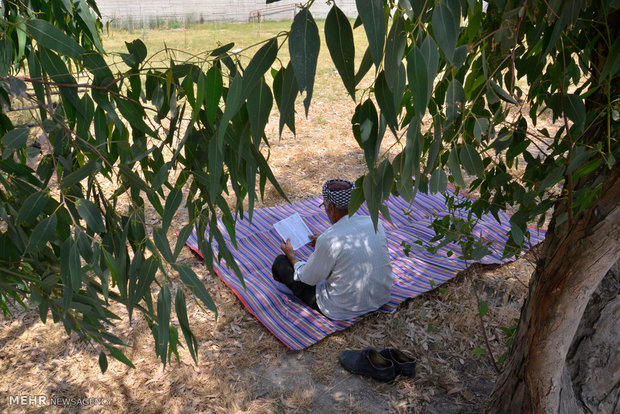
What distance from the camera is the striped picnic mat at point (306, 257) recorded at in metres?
2.96

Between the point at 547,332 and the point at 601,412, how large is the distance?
1.39 ft

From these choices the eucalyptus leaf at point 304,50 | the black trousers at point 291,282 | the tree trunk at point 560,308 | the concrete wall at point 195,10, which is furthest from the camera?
the concrete wall at point 195,10

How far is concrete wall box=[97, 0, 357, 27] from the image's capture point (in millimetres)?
13374

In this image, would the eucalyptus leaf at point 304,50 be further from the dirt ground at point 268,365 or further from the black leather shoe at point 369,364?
the black leather shoe at point 369,364

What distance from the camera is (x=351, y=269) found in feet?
9.62

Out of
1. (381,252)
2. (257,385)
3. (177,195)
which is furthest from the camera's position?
(381,252)

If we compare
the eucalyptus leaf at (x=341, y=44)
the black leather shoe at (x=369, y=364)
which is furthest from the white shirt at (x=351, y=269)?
the eucalyptus leaf at (x=341, y=44)

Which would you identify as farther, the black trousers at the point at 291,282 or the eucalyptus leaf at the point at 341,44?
the black trousers at the point at 291,282

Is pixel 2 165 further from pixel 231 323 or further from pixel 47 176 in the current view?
pixel 231 323

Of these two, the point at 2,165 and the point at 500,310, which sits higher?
the point at 2,165

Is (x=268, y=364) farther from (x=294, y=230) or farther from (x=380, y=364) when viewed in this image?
(x=294, y=230)

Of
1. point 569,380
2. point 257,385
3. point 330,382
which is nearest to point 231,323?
point 257,385

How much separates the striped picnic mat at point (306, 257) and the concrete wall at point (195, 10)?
10.2 metres

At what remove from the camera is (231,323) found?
10.0 ft
